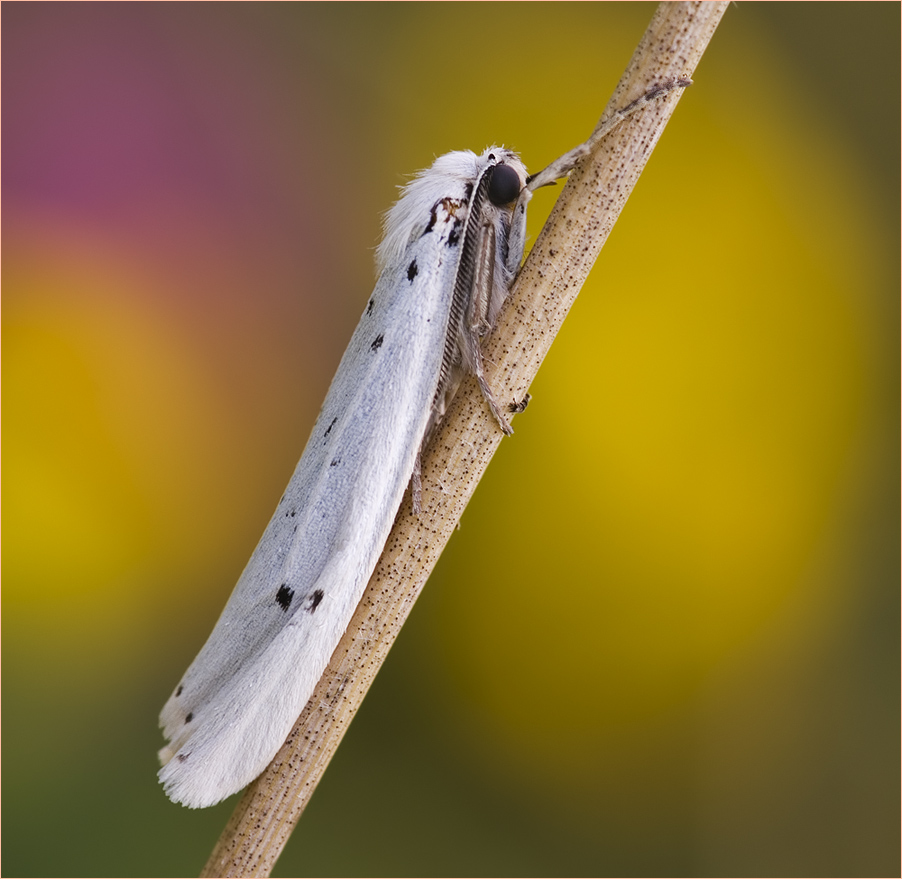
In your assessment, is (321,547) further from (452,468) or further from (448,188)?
(448,188)

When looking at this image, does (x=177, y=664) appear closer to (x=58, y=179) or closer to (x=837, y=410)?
(x=58, y=179)

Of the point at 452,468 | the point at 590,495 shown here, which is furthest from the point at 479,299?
the point at 590,495

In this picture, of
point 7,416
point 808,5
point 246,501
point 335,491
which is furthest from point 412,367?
point 808,5

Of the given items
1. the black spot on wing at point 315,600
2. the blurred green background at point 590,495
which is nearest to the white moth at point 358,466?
the black spot on wing at point 315,600

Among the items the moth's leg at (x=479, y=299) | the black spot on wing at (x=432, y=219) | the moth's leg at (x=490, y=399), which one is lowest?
the moth's leg at (x=490, y=399)

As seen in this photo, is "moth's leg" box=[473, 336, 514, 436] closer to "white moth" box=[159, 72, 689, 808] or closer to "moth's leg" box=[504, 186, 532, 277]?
"white moth" box=[159, 72, 689, 808]

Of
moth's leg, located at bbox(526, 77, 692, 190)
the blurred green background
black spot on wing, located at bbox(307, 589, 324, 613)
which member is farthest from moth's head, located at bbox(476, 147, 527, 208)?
the blurred green background

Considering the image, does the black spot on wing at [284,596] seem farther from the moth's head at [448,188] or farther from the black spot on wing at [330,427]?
the moth's head at [448,188]
